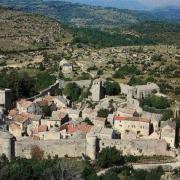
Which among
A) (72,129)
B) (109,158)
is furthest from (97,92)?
(109,158)

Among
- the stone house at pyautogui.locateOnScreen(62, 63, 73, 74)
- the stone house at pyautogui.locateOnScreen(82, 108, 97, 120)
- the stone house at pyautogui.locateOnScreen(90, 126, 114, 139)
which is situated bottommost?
the stone house at pyautogui.locateOnScreen(62, 63, 73, 74)

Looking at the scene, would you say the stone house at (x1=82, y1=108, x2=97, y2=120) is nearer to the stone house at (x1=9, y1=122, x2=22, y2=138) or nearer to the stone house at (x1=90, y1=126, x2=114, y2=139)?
the stone house at (x1=90, y1=126, x2=114, y2=139)

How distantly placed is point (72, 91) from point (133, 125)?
11.6 m

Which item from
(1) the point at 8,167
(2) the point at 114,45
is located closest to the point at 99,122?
(1) the point at 8,167

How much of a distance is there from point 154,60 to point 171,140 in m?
44.9

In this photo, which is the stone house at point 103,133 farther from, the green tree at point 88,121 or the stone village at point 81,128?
the green tree at point 88,121

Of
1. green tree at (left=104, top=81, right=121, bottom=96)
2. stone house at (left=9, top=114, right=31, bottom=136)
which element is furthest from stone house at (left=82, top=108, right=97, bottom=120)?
green tree at (left=104, top=81, right=121, bottom=96)

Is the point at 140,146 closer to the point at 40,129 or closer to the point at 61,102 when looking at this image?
the point at 40,129

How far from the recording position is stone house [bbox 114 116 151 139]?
3359 centimetres

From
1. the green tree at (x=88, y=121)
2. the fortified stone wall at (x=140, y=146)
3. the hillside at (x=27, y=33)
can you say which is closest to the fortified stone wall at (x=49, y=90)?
the green tree at (x=88, y=121)

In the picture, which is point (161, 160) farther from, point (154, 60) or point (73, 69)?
point (154, 60)

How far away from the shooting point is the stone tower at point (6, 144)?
30109 mm

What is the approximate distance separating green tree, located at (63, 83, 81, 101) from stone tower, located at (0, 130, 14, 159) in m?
13.6

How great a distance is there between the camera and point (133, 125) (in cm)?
3384
